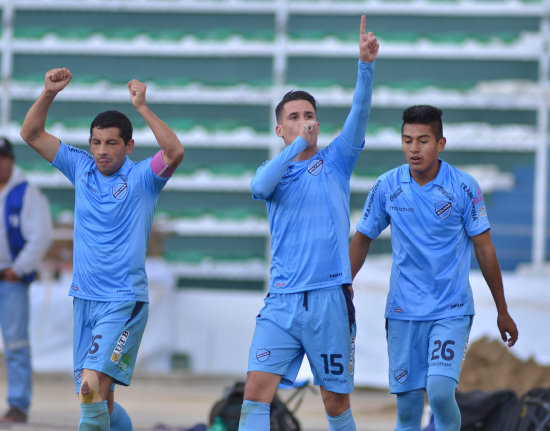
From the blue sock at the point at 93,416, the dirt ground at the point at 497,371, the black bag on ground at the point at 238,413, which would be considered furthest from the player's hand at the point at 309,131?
the dirt ground at the point at 497,371

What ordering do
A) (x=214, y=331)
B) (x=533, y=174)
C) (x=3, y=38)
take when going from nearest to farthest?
1. (x=214, y=331)
2. (x=533, y=174)
3. (x=3, y=38)

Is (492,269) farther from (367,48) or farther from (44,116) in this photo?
(44,116)

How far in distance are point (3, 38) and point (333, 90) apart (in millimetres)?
5021

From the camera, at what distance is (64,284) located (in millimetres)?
12320

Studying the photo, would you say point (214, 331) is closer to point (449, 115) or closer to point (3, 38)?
point (449, 115)

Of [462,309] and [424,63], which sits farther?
[424,63]

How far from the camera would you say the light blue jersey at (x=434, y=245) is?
211 inches

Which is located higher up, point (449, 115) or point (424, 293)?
point (449, 115)

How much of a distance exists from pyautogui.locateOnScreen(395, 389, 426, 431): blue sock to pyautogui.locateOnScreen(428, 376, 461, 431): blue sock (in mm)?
161

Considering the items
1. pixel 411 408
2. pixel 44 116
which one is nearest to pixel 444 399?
pixel 411 408

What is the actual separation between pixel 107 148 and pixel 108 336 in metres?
1.04

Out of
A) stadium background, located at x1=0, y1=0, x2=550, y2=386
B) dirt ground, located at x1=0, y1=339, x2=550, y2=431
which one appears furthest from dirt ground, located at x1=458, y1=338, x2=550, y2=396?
stadium background, located at x1=0, y1=0, x2=550, y2=386

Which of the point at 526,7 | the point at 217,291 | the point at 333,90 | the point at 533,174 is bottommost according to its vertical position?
the point at 217,291

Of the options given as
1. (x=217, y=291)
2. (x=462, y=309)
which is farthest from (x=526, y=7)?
(x=462, y=309)
